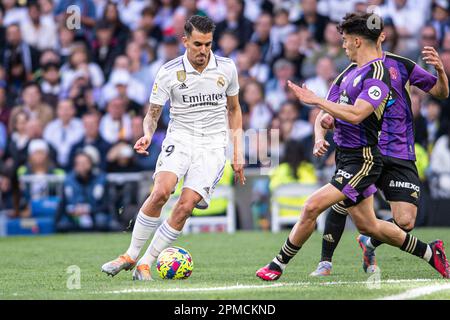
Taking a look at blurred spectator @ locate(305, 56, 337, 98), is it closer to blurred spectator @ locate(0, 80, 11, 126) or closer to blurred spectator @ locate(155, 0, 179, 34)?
blurred spectator @ locate(155, 0, 179, 34)

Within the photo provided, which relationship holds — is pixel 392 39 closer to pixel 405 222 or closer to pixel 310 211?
pixel 405 222

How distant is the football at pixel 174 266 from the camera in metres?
9.31

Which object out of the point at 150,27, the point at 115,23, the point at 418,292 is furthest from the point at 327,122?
the point at 115,23

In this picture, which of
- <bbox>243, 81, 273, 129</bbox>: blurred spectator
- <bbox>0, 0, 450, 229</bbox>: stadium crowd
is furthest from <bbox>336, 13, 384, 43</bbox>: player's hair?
<bbox>243, 81, 273, 129</bbox>: blurred spectator

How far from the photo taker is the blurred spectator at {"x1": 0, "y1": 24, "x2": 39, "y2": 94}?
2102 cm

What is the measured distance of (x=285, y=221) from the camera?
17.8 meters

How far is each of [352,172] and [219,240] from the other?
6703 millimetres

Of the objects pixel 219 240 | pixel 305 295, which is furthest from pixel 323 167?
pixel 305 295

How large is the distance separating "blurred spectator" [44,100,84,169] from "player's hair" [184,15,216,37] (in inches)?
401

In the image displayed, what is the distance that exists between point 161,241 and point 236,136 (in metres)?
1.17

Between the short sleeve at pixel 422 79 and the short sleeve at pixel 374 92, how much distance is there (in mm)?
944

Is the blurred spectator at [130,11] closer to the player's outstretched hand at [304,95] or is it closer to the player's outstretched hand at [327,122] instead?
the player's outstretched hand at [327,122]

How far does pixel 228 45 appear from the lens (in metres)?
19.8
